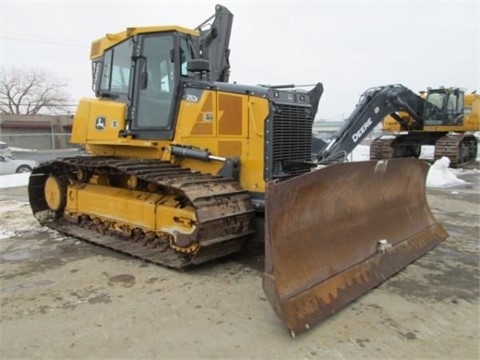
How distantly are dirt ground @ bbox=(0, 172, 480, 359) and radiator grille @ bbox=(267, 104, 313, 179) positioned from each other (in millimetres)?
1141

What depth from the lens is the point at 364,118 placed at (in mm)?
13062

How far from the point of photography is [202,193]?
4762 mm

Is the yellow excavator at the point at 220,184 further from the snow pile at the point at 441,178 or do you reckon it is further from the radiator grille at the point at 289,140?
the snow pile at the point at 441,178

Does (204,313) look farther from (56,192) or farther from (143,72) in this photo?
(56,192)

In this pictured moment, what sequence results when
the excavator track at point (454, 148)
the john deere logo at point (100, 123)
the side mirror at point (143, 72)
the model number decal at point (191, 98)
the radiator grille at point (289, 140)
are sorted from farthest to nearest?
the excavator track at point (454, 148), the john deere logo at point (100, 123), the side mirror at point (143, 72), the model number decal at point (191, 98), the radiator grille at point (289, 140)

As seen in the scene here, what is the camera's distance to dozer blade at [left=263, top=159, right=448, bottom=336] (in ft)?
12.0

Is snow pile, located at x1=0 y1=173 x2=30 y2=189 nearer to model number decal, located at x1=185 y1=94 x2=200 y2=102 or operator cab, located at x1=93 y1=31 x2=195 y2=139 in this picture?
operator cab, located at x1=93 y1=31 x2=195 y2=139

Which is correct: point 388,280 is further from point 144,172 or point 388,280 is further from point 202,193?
point 144,172

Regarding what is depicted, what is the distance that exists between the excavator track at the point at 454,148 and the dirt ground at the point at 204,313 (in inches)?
501

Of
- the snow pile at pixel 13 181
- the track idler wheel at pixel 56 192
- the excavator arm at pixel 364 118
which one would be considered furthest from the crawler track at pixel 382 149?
the track idler wheel at pixel 56 192

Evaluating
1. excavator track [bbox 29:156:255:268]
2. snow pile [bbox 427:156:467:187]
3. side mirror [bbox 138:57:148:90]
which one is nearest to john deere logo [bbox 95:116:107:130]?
excavator track [bbox 29:156:255:268]

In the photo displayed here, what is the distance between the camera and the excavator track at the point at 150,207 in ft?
15.7

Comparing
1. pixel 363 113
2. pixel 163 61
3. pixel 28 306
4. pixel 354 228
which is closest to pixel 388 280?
pixel 354 228

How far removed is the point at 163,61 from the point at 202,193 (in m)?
2.17
